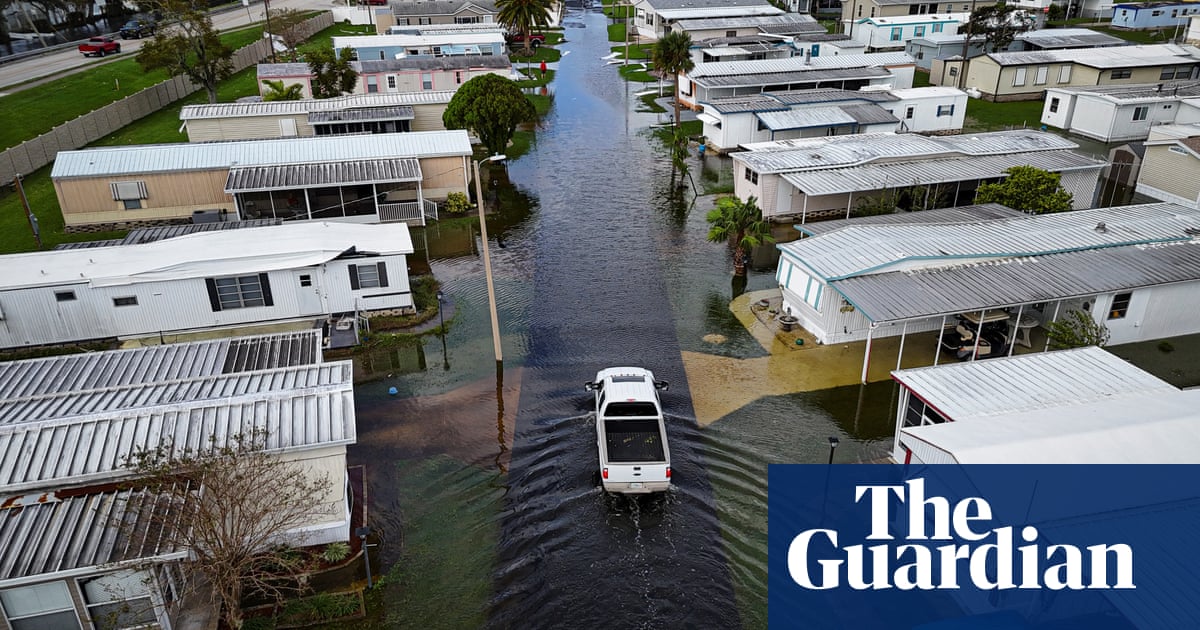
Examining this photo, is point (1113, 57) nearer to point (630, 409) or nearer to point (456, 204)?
point (456, 204)

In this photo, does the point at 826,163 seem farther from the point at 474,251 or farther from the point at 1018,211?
the point at 474,251

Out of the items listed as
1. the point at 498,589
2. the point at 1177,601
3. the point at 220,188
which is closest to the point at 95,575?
the point at 498,589

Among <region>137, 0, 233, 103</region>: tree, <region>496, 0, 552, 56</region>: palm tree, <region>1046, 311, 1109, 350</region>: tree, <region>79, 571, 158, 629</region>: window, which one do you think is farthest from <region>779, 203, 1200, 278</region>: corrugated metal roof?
<region>496, 0, 552, 56</region>: palm tree

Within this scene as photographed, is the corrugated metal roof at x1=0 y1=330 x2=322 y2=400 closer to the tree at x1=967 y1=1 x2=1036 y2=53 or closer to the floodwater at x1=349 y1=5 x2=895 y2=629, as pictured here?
the floodwater at x1=349 y1=5 x2=895 y2=629

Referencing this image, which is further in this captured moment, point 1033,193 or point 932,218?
point 1033,193

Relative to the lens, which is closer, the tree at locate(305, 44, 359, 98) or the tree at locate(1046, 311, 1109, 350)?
the tree at locate(1046, 311, 1109, 350)

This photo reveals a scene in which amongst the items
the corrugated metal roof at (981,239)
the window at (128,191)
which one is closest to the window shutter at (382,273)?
the corrugated metal roof at (981,239)

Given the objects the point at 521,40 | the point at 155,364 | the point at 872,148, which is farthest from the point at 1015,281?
the point at 521,40
